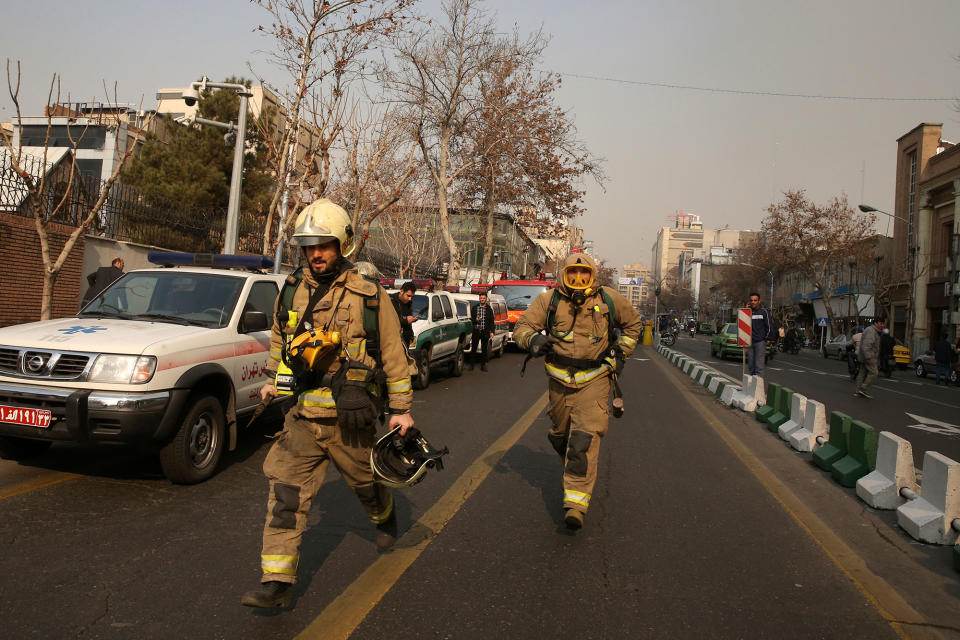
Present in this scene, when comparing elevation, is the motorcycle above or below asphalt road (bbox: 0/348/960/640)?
above

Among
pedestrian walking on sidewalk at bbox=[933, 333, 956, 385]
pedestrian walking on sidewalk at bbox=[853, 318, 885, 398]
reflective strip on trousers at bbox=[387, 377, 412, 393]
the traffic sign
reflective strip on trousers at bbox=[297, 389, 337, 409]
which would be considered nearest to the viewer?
reflective strip on trousers at bbox=[297, 389, 337, 409]

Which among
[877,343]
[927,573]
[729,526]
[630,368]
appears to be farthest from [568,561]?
[630,368]

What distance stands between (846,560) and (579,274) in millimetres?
2553

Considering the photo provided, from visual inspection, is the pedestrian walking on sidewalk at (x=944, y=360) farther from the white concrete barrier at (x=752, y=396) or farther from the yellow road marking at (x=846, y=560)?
the yellow road marking at (x=846, y=560)

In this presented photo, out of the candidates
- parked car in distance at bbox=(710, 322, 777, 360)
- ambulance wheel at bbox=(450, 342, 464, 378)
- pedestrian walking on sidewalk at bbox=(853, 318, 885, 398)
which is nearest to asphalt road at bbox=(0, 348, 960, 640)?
ambulance wheel at bbox=(450, 342, 464, 378)

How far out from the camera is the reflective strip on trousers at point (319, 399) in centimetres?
345

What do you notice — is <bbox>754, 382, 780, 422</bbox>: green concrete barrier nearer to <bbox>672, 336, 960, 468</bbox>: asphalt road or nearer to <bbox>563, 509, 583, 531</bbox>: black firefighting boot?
<bbox>672, 336, 960, 468</bbox>: asphalt road

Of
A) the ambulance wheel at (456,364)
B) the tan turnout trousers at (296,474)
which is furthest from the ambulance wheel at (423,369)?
the tan turnout trousers at (296,474)

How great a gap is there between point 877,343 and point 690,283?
467 ft

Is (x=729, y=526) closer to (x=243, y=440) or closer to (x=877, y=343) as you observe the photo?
(x=243, y=440)

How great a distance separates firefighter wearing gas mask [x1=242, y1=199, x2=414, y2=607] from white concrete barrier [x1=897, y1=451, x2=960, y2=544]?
388 centimetres

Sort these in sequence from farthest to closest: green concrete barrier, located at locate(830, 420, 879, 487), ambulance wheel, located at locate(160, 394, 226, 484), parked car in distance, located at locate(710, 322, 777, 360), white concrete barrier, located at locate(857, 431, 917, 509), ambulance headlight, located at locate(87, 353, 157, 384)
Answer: parked car in distance, located at locate(710, 322, 777, 360)
green concrete barrier, located at locate(830, 420, 879, 487)
white concrete barrier, located at locate(857, 431, 917, 509)
ambulance wheel, located at locate(160, 394, 226, 484)
ambulance headlight, located at locate(87, 353, 157, 384)

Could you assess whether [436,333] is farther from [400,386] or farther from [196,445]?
[400,386]

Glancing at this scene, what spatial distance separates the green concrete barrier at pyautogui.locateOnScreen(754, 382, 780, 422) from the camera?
Result: 10180 mm
